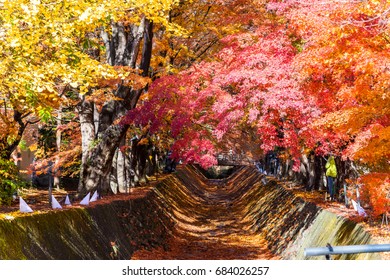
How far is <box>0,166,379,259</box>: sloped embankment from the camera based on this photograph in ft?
43.4

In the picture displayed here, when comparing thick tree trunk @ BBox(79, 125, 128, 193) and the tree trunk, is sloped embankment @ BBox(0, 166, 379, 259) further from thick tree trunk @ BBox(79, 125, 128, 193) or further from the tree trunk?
the tree trunk

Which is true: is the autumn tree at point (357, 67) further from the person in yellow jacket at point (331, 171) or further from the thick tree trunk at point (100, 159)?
the thick tree trunk at point (100, 159)

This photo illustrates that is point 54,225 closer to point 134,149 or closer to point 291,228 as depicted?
point 291,228

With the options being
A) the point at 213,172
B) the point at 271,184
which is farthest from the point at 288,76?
the point at 213,172

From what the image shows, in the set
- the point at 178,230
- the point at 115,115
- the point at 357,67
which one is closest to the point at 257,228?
the point at 178,230

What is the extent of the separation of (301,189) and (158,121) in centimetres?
872

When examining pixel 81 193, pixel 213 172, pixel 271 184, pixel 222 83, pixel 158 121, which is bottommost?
pixel 213 172

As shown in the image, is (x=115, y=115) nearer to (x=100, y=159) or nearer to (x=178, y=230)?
(x=100, y=159)

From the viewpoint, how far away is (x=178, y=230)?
31.0 meters

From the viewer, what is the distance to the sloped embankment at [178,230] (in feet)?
43.4

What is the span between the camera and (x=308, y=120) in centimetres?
2269

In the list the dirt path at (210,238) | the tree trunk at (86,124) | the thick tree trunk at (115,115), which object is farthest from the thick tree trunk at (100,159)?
the dirt path at (210,238)

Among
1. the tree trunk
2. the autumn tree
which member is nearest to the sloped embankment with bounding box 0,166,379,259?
the autumn tree

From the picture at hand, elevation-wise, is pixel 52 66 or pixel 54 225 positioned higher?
pixel 52 66
